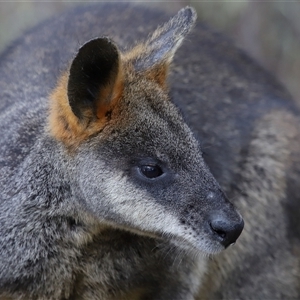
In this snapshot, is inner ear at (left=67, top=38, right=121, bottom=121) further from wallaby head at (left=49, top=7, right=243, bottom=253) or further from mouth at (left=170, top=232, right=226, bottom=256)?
mouth at (left=170, top=232, right=226, bottom=256)

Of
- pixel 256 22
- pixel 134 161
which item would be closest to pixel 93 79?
pixel 134 161

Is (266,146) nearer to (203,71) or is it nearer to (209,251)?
(203,71)

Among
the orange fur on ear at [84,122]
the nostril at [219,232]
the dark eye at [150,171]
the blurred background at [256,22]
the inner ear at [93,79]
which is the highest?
the inner ear at [93,79]

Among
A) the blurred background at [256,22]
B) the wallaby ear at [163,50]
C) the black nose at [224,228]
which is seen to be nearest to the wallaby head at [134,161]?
the black nose at [224,228]

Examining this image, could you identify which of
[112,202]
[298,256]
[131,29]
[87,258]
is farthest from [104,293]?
[131,29]

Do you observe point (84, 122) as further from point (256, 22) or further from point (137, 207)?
point (256, 22)

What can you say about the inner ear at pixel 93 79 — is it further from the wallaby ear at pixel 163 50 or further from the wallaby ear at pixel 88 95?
the wallaby ear at pixel 163 50

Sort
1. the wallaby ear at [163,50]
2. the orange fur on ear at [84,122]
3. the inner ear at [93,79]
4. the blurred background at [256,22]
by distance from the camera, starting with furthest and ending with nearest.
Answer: the blurred background at [256,22] → the wallaby ear at [163,50] → the orange fur on ear at [84,122] → the inner ear at [93,79]
